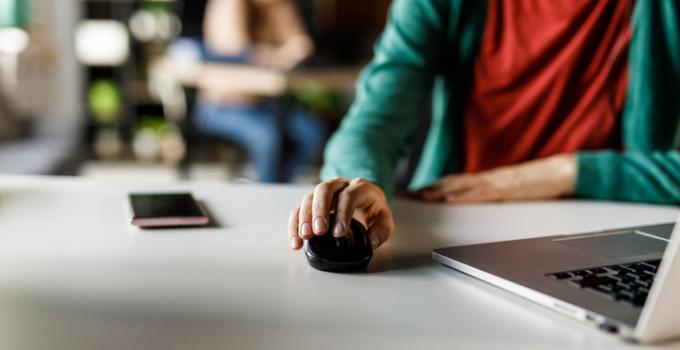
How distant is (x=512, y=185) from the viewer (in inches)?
40.8

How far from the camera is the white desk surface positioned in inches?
19.4

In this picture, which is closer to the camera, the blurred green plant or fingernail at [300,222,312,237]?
fingernail at [300,222,312,237]

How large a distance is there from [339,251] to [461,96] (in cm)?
74

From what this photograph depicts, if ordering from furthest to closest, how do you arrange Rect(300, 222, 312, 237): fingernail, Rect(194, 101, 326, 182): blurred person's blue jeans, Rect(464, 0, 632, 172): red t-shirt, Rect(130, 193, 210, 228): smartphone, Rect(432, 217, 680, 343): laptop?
Rect(194, 101, 326, 182): blurred person's blue jeans → Rect(464, 0, 632, 172): red t-shirt → Rect(130, 193, 210, 228): smartphone → Rect(300, 222, 312, 237): fingernail → Rect(432, 217, 680, 343): laptop

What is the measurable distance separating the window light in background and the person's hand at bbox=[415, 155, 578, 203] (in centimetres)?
464

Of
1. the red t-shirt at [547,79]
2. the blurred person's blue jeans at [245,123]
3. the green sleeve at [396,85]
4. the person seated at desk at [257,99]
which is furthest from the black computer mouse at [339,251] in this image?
the blurred person's blue jeans at [245,123]

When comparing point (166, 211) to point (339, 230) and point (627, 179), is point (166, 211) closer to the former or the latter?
point (339, 230)

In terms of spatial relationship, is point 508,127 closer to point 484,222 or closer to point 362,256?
point 484,222

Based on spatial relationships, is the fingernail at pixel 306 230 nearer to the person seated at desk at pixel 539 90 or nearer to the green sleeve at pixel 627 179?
the person seated at desk at pixel 539 90

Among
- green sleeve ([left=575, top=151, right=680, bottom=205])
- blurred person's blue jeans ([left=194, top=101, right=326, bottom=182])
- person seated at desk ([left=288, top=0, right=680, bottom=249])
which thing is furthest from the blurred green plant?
green sleeve ([left=575, top=151, right=680, bottom=205])

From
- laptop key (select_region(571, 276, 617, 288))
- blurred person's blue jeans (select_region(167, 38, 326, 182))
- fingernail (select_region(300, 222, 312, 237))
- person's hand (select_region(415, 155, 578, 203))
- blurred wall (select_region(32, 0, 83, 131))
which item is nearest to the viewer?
laptop key (select_region(571, 276, 617, 288))

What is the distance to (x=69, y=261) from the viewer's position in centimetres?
66

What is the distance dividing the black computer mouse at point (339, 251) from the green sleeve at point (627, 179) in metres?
0.50

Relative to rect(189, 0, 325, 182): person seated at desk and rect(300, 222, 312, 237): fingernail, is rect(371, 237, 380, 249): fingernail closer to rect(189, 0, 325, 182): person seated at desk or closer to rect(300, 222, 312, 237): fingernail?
rect(300, 222, 312, 237): fingernail
